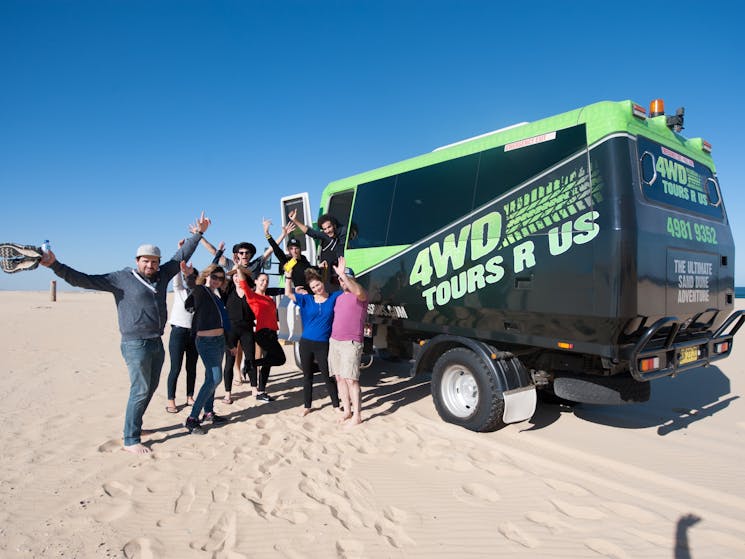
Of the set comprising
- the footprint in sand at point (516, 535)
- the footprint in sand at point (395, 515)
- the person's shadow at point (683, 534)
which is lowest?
the person's shadow at point (683, 534)

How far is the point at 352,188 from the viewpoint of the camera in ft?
22.6

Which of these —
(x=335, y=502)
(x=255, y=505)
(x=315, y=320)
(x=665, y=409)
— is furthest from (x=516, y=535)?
(x=665, y=409)

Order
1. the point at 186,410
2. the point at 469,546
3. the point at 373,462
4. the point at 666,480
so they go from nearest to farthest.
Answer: the point at 469,546, the point at 666,480, the point at 373,462, the point at 186,410

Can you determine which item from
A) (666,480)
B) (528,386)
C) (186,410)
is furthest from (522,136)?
(186,410)

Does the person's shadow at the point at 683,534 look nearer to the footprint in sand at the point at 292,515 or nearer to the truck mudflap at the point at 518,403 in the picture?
the truck mudflap at the point at 518,403

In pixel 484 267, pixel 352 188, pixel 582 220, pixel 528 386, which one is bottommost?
pixel 528 386

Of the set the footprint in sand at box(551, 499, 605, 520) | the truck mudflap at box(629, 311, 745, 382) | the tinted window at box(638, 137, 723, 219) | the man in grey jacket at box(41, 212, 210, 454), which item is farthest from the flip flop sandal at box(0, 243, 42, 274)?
the tinted window at box(638, 137, 723, 219)

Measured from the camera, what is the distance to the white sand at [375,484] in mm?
3014

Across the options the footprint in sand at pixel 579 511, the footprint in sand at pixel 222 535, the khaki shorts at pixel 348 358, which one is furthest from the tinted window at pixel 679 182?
the footprint in sand at pixel 222 535

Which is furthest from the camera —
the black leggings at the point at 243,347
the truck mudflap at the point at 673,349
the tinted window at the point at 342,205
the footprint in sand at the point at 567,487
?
the tinted window at the point at 342,205

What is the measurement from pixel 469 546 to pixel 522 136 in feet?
12.2

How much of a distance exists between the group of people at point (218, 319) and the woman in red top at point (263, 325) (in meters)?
0.01

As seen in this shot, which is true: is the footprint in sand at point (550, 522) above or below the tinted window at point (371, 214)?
below

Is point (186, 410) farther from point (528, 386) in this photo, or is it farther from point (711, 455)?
point (711, 455)
